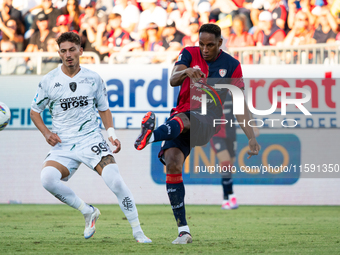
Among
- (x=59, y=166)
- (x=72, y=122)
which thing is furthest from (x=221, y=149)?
(x=59, y=166)

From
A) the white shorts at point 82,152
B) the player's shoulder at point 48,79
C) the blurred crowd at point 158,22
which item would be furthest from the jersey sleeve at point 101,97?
the blurred crowd at point 158,22

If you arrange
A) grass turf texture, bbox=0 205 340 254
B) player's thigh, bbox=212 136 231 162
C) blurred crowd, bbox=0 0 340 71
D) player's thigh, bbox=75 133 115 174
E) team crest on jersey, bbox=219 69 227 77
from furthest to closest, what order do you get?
1. blurred crowd, bbox=0 0 340 71
2. player's thigh, bbox=212 136 231 162
3. team crest on jersey, bbox=219 69 227 77
4. player's thigh, bbox=75 133 115 174
5. grass turf texture, bbox=0 205 340 254

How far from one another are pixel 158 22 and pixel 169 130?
829 centimetres

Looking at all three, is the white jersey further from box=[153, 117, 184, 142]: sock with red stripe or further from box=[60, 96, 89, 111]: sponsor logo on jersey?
box=[153, 117, 184, 142]: sock with red stripe

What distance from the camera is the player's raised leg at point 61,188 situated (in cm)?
523

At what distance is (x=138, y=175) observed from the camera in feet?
35.8

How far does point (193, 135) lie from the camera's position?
210 inches

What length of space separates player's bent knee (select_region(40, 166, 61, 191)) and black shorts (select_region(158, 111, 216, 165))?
1038 millimetres

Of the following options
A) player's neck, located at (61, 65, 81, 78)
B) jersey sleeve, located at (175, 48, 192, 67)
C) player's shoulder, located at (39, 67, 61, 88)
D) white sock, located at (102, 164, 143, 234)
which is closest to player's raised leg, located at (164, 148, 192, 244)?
white sock, located at (102, 164, 143, 234)

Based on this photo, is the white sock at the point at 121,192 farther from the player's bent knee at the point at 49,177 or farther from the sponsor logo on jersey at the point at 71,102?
the sponsor logo on jersey at the point at 71,102

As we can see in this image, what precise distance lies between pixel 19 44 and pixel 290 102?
6588 millimetres

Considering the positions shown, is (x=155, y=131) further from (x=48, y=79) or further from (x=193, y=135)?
(x=48, y=79)

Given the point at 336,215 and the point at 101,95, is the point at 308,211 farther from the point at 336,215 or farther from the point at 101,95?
the point at 101,95

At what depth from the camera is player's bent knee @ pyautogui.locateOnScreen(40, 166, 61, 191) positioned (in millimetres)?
5207
